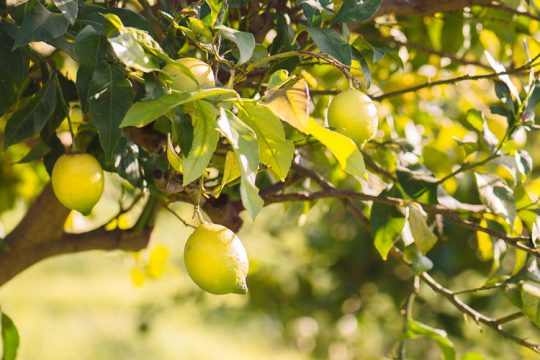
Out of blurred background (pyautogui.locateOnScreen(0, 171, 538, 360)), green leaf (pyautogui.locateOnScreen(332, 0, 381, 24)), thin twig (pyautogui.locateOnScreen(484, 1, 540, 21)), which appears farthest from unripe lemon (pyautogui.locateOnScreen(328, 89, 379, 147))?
blurred background (pyautogui.locateOnScreen(0, 171, 538, 360))

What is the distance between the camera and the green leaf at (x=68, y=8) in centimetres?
51

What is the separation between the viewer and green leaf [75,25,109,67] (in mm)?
535

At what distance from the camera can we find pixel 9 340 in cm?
87

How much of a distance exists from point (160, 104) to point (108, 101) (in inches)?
4.0

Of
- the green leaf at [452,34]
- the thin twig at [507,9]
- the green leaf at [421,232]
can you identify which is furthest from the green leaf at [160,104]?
the green leaf at [452,34]

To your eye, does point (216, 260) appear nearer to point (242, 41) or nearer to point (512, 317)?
point (242, 41)

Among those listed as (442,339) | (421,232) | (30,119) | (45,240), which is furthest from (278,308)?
(30,119)

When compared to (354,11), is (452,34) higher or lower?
lower

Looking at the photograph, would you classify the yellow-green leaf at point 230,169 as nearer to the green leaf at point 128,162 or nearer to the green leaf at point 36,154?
the green leaf at point 128,162

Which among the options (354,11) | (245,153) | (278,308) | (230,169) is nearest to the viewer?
(245,153)

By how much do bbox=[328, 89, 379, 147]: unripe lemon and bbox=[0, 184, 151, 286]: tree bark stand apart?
1.65ft

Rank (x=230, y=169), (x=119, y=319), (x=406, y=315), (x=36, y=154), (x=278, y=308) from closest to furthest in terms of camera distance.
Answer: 1. (x=230, y=169)
2. (x=36, y=154)
3. (x=406, y=315)
4. (x=278, y=308)
5. (x=119, y=319)

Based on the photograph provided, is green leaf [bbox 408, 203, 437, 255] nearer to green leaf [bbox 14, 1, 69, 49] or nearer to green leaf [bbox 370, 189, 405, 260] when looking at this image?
green leaf [bbox 370, 189, 405, 260]

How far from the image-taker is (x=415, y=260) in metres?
0.82
